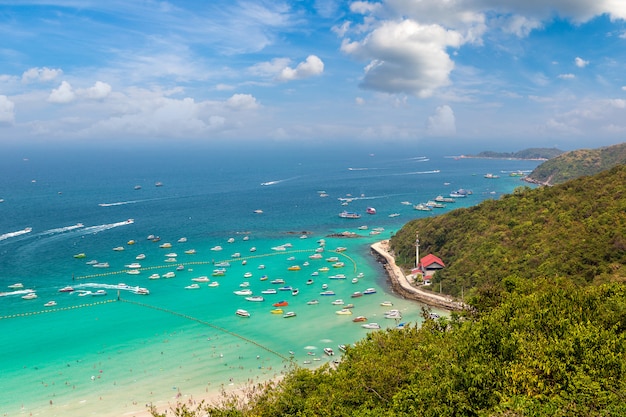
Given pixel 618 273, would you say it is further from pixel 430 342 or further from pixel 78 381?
pixel 78 381

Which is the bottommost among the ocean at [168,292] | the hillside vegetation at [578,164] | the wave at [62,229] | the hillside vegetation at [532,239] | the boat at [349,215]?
the ocean at [168,292]

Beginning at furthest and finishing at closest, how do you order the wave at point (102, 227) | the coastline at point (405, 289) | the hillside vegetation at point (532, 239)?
the wave at point (102, 227)
the coastline at point (405, 289)
the hillside vegetation at point (532, 239)

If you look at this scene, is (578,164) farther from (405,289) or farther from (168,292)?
(168,292)

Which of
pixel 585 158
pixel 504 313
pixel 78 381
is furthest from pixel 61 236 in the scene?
pixel 585 158

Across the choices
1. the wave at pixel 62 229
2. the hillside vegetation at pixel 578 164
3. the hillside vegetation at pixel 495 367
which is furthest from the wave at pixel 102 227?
the hillside vegetation at pixel 578 164

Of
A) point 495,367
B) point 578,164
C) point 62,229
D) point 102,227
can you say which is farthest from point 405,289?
point 578,164

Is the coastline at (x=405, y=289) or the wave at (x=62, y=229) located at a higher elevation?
the wave at (x=62, y=229)

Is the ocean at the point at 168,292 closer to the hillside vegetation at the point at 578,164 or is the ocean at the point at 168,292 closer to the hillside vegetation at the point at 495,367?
the hillside vegetation at the point at 495,367
